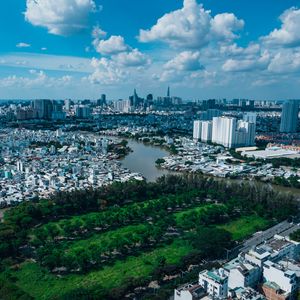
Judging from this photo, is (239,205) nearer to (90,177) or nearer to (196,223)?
(196,223)

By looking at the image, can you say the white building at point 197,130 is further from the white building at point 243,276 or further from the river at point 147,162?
the white building at point 243,276

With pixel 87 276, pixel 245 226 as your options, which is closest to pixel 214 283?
pixel 87 276

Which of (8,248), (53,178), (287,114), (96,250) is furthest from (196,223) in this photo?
(287,114)

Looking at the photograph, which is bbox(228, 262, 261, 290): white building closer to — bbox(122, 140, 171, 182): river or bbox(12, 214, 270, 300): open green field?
bbox(12, 214, 270, 300): open green field

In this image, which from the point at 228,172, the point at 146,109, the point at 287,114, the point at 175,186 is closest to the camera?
the point at 175,186

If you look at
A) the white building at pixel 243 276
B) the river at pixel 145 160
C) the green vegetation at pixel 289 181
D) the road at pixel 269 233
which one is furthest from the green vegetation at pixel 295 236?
the river at pixel 145 160
